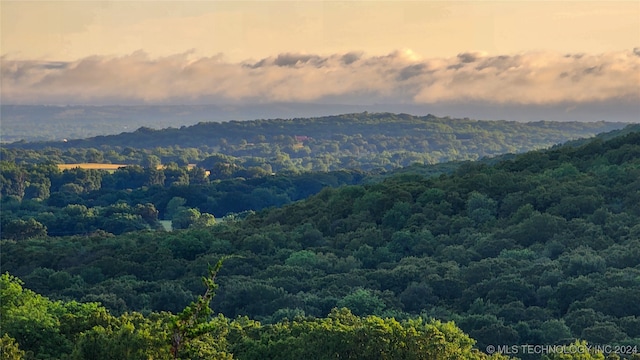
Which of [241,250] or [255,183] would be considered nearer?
[241,250]

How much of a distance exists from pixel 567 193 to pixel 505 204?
4.90 m

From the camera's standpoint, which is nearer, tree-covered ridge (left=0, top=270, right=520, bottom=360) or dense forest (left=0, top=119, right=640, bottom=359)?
tree-covered ridge (left=0, top=270, right=520, bottom=360)

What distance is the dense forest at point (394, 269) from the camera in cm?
3984

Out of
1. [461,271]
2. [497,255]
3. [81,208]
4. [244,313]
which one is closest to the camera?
[244,313]

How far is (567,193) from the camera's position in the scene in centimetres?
8506

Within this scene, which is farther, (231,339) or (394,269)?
(394,269)

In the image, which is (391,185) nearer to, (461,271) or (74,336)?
(461,271)

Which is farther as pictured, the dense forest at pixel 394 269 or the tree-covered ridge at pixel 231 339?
the dense forest at pixel 394 269

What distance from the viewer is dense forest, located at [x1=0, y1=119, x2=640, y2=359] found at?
39844mm

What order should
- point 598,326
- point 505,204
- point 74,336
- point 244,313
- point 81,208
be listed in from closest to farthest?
1. point 74,336
2. point 598,326
3. point 244,313
4. point 505,204
5. point 81,208

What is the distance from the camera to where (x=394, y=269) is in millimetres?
68750

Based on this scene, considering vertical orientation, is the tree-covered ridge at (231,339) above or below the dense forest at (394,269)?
above

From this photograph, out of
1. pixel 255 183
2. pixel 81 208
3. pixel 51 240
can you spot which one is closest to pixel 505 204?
pixel 51 240

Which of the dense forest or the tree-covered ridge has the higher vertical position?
the tree-covered ridge
